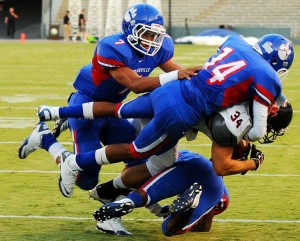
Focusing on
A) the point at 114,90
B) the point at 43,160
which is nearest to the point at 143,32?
the point at 114,90

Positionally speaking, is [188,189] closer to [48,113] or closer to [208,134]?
[208,134]

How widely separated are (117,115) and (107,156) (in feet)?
1.06

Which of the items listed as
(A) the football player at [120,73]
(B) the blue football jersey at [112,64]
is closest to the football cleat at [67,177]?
(A) the football player at [120,73]

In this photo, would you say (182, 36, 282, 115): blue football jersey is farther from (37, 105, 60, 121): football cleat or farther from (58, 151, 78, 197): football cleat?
(37, 105, 60, 121): football cleat

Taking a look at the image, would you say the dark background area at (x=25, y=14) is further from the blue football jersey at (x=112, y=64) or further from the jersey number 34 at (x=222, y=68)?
the jersey number 34 at (x=222, y=68)

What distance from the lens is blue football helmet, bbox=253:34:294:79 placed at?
17.7 feet

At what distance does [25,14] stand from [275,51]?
40.9 meters

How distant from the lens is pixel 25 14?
4547 cm

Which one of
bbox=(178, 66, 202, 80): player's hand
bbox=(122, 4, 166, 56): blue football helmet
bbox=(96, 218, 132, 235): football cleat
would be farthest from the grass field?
bbox=(122, 4, 166, 56): blue football helmet

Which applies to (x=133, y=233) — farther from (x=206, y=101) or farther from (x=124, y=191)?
(x=206, y=101)

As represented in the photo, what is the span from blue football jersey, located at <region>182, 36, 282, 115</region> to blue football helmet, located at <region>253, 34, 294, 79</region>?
0.07 meters

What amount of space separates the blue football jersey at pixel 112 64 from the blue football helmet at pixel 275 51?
965 millimetres

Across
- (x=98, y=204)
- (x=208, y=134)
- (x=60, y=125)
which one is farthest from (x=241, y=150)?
(x=60, y=125)

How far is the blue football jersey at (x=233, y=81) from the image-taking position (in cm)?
516
